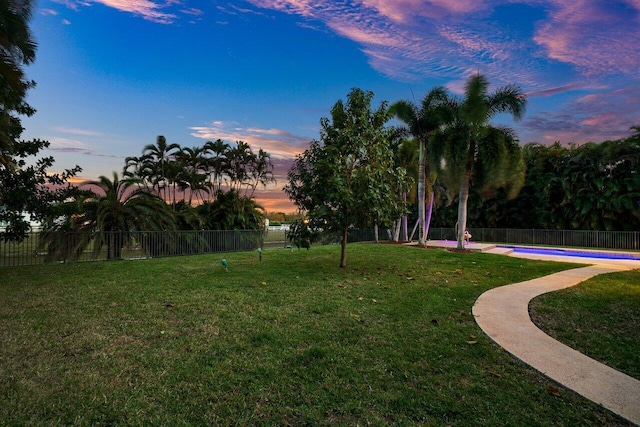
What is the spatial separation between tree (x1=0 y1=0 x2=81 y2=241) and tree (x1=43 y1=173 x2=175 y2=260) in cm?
191

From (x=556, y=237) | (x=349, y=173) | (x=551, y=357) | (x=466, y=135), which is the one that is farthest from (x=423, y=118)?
(x=551, y=357)

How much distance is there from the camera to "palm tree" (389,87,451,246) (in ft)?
61.4

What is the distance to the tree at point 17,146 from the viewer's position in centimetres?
807

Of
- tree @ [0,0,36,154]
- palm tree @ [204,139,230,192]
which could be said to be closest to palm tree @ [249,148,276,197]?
palm tree @ [204,139,230,192]

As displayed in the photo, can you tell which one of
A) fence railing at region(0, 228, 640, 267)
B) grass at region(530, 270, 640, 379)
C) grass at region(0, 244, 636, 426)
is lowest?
grass at region(530, 270, 640, 379)

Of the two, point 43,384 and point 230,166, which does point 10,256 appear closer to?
point 43,384

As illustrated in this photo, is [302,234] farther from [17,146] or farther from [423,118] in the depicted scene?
[423,118]

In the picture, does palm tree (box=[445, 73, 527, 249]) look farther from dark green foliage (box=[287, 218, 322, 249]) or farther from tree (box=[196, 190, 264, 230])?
tree (box=[196, 190, 264, 230])

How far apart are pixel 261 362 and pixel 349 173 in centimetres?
643

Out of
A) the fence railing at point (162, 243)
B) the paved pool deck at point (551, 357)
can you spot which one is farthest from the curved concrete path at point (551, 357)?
the fence railing at point (162, 243)

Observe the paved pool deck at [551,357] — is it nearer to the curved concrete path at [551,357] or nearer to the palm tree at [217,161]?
the curved concrete path at [551,357]

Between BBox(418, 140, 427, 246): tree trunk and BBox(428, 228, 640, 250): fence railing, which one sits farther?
BBox(428, 228, 640, 250): fence railing

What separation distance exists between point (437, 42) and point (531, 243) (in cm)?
2185

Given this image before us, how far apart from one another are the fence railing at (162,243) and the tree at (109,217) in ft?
0.12
